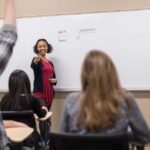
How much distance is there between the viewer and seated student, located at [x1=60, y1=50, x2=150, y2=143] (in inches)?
66.4

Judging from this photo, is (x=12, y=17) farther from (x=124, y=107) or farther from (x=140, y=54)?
(x=140, y=54)

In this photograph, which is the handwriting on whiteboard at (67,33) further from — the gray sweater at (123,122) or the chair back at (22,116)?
the gray sweater at (123,122)

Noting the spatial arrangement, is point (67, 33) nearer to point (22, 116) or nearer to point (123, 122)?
point (22, 116)

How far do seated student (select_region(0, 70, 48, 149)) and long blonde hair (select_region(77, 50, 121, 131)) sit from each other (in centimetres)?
128

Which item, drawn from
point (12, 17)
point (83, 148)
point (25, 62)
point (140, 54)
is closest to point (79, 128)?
point (83, 148)

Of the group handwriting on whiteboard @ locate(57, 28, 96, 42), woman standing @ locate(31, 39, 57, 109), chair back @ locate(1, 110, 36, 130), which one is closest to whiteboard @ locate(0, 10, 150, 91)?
handwriting on whiteboard @ locate(57, 28, 96, 42)

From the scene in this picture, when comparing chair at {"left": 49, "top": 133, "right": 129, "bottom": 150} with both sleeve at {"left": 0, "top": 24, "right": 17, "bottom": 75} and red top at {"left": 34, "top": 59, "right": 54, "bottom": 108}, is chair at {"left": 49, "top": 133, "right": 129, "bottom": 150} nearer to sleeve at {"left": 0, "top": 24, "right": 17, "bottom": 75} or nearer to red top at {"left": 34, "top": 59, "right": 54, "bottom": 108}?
sleeve at {"left": 0, "top": 24, "right": 17, "bottom": 75}

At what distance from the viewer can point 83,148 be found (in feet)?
5.35

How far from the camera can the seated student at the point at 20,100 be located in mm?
3002

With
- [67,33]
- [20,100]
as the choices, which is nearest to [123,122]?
[20,100]

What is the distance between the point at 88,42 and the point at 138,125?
315 centimetres

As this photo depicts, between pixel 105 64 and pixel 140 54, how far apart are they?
296 cm

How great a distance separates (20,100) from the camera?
10.0ft

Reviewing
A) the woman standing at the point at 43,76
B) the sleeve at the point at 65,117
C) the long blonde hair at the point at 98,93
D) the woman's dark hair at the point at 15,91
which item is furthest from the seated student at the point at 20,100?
the woman standing at the point at 43,76
